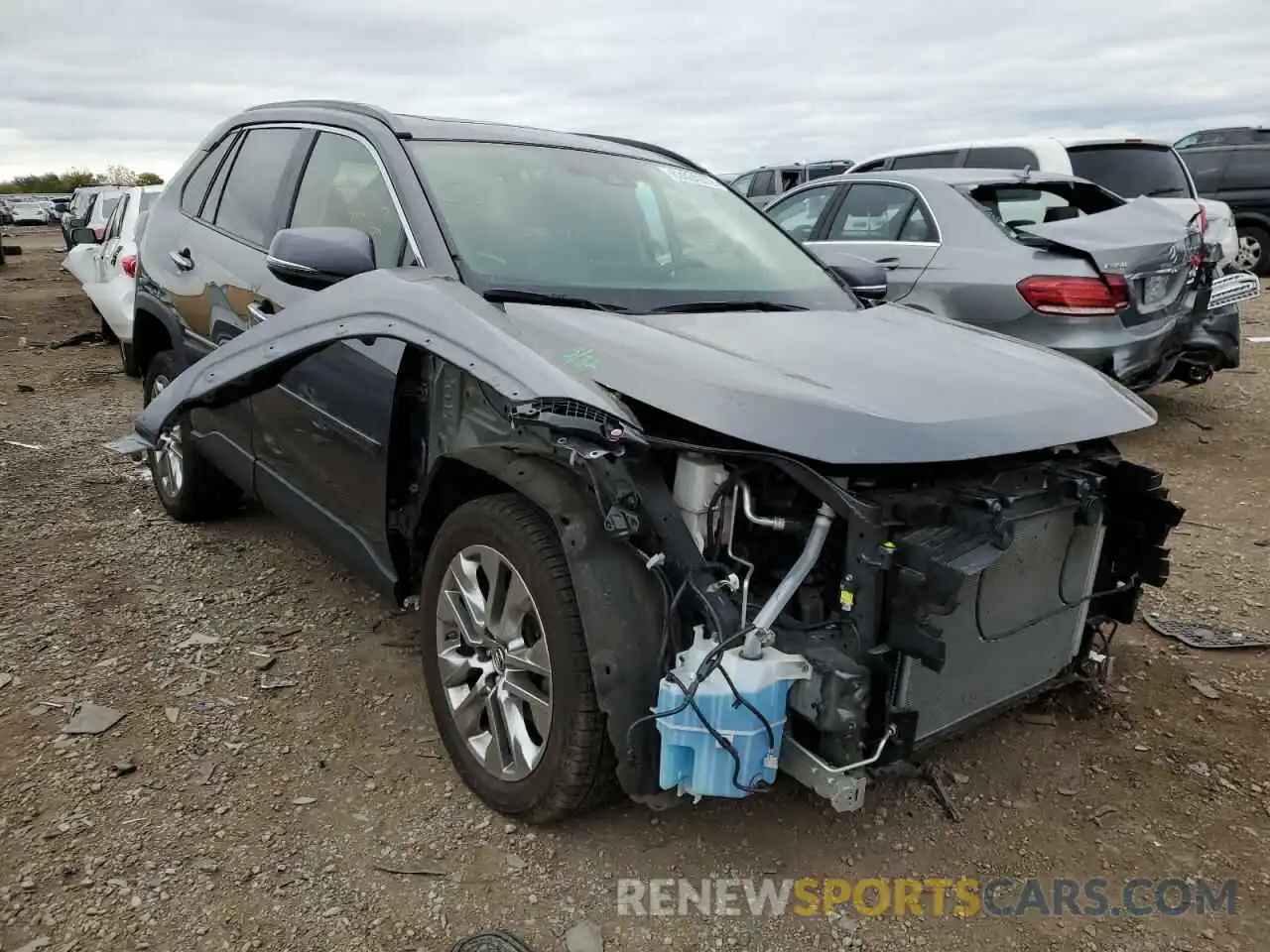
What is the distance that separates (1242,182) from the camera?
12922mm

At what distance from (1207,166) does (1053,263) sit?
33.3ft

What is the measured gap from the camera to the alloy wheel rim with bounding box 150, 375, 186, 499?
4.59m

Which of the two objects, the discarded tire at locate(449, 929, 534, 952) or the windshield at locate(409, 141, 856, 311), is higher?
the windshield at locate(409, 141, 856, 311)

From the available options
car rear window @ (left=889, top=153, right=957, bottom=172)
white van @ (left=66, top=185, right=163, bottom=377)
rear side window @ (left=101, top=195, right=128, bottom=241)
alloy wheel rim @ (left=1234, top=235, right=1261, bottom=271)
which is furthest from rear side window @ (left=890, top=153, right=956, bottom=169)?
rear side window @ (left=101, top=195, right=128, bottom=241)

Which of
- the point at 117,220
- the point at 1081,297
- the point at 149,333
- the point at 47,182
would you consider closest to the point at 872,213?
the point at 1081,297

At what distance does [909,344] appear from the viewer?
275 cm

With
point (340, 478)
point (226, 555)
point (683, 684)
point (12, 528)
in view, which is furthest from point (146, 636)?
point (683, 684)

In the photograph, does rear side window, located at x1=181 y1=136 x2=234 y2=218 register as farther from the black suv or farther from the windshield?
the black suv

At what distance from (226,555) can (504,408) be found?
2.66 meters

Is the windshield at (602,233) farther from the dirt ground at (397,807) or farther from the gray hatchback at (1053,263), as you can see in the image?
the gray hatchback at (1053,263)

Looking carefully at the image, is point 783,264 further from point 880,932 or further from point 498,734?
point 880,932

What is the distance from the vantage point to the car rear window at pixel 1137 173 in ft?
25.8

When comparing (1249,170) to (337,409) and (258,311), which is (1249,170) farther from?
(337,409)

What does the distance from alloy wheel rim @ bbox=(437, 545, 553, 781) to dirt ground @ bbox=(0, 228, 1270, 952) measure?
21cm
